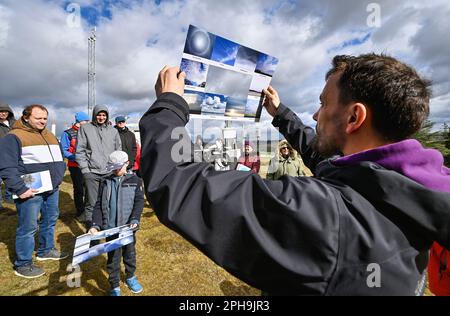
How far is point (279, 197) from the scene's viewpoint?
0.84m

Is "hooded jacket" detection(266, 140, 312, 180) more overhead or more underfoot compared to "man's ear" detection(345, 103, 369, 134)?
more underfoot

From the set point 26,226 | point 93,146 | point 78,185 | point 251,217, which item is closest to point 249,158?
point 93,146

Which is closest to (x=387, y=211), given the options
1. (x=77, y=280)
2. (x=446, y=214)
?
(x=446, y=214)

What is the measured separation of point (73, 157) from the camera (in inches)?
239

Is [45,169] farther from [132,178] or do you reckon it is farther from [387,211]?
[387,211]

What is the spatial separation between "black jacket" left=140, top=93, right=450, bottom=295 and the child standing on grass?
2695 millimetres

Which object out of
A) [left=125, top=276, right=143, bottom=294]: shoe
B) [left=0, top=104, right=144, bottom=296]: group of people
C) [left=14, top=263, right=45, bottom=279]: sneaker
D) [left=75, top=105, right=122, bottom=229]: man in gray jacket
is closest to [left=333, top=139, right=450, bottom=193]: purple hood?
[left=0, top=104, right=144, bottom=296]: group of people

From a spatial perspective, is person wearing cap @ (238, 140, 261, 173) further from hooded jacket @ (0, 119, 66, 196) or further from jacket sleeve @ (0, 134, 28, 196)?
jacket sleeve @ (0, 134, 28, 196)

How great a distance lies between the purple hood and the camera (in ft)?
2.90

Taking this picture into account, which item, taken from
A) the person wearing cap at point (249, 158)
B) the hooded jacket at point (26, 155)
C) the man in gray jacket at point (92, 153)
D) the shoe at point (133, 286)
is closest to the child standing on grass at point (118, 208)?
the shoe at point (133, 286)

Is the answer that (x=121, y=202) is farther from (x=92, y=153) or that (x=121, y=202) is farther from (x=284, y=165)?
(x=284, y=165)

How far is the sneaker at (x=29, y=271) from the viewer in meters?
3.92

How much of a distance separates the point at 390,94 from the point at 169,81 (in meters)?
0.96

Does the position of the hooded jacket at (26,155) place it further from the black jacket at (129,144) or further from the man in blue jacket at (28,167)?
the black jacket at (129,144)
